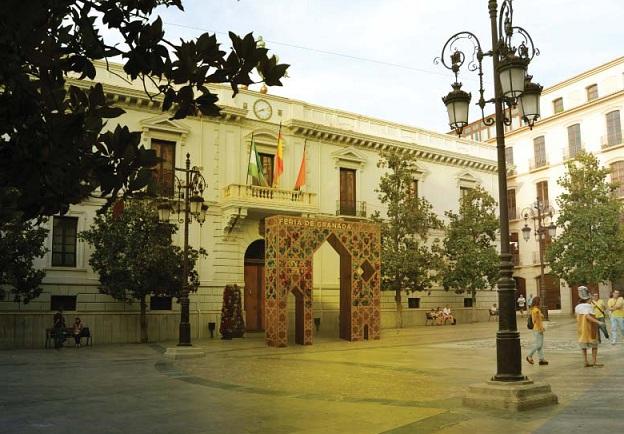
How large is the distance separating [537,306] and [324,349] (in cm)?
781

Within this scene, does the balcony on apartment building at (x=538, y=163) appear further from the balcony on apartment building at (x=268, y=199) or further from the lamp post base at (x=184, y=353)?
the lamp post base at (x=184, y=353)

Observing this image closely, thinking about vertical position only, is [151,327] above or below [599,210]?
below

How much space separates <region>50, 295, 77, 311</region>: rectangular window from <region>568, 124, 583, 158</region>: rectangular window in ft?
116

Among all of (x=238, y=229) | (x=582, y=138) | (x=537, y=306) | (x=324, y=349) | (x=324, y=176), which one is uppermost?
(x=582, y=138)

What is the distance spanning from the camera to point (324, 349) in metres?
19.3

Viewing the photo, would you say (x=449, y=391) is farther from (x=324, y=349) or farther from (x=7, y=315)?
(x=7, y=315)

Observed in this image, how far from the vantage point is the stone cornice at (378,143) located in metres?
29.1

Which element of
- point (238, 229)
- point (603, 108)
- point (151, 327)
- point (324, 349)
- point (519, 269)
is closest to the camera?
point (324, 349)

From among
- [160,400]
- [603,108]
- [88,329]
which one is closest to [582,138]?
[603,108]

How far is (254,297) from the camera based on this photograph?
27.6 metres

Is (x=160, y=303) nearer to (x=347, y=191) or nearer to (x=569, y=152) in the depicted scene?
(x=347, y=191)

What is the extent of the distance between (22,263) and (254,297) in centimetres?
1051

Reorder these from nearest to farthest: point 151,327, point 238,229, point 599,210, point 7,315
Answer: point 7,315, point 151,327, point 238,229, point 599,210

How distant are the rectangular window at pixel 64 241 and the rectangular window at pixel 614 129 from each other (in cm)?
3461
